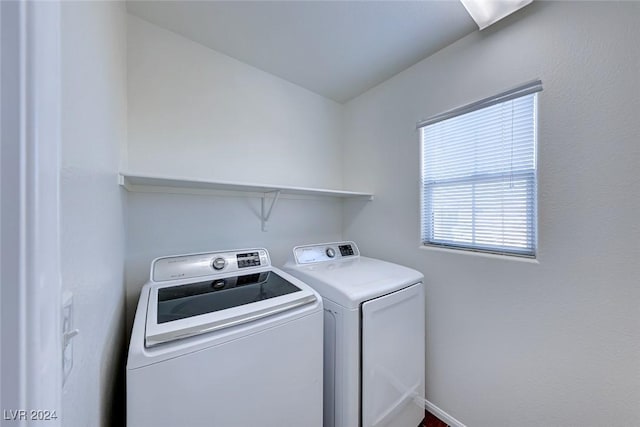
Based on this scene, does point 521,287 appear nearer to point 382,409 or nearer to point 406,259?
point 406,259

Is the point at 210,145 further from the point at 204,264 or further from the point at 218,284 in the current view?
the point at 218,284

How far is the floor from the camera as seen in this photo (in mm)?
1580

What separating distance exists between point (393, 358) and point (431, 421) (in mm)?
751

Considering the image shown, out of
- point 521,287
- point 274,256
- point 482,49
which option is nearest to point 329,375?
point 274,256

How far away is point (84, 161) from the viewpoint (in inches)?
23.3

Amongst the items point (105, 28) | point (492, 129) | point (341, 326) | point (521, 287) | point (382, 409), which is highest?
point (105, 28)

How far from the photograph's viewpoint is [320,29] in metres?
1.49

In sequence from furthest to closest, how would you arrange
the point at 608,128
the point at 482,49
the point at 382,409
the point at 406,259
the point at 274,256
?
1. the point at 274,256
2. the point at 406,259
3. the point at 482,49
4. the point at 382,409
5. the point at 608,128

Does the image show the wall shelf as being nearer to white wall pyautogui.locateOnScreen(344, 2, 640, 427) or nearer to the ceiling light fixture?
white wall pyautogui.locateOnScreen(344, 2, 640, 427)

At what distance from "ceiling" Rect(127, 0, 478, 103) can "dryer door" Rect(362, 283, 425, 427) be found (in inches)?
65.7

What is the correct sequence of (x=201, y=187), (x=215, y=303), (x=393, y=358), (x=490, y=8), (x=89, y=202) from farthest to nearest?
(x=201, y=187) < (x=393, y=358) < (x=490, y=8) < (x=215, y=303) < (x=89, y=202)

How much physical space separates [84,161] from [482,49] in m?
2.04

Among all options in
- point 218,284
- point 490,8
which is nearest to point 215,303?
point 218,284

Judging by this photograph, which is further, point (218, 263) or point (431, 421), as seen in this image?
point (431, 421)
